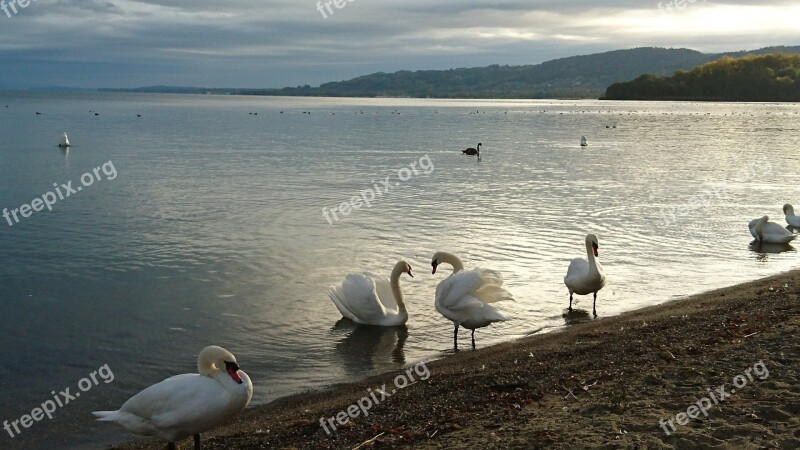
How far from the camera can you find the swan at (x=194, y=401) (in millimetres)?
7156

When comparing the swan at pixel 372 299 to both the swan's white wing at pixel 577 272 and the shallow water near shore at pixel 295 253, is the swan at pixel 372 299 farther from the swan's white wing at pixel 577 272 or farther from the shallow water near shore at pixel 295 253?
the swan's white wing at pixel 577 272

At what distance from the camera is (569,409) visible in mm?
7254

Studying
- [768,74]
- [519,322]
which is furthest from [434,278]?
[768,74]

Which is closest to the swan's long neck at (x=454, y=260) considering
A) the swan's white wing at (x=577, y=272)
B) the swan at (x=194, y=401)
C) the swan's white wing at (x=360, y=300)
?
the swan's white wing at (x=360, y=300)

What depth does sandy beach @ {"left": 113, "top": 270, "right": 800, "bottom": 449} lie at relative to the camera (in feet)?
21.2

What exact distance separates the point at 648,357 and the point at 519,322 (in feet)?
14.2

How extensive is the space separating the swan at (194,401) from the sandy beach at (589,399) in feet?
2.02

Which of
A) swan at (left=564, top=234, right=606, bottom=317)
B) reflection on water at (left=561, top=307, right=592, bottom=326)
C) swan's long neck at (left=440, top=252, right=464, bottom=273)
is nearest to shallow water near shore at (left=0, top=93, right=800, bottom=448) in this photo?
reflection on water at (left=561, top=307, right=592, bottom=326)

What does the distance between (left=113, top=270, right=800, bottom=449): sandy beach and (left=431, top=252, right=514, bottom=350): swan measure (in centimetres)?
59

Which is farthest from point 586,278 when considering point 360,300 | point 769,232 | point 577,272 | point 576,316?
point 769,232

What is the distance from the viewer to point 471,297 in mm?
11828

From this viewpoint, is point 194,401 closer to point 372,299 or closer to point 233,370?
point 233,370

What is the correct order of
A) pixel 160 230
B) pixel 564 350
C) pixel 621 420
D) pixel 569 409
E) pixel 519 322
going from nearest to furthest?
pixel 621 420, pixel 569 409, pixel 564 350, pixel 519 322, pixel 160 230

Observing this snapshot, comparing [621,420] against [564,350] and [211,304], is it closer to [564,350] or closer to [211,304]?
[564,350]
